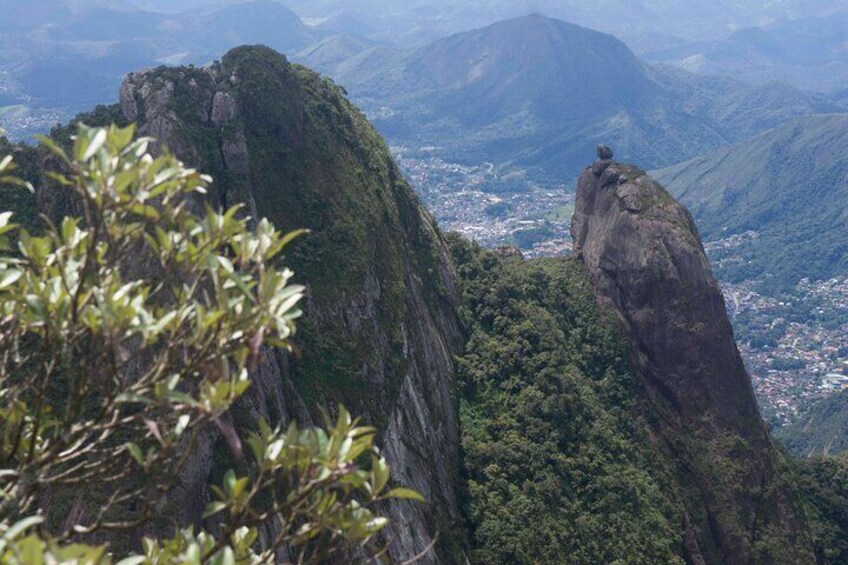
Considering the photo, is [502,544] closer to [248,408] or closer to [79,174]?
[248,408]

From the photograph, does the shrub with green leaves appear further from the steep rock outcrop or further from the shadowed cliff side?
the steep rock outcrop

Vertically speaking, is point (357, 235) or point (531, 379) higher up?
point (357, 235)

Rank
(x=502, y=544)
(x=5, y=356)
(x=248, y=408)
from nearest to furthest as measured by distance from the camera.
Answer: (x=5, y=356)
(x=248, y=408)
(x=502, y=544)

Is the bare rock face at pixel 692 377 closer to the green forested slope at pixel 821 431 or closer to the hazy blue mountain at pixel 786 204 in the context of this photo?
the green forested slope at pixel 821 431

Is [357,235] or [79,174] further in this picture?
[357,235]

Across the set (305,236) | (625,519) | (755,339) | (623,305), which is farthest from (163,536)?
(755,339)

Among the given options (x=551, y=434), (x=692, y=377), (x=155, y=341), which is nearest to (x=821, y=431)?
(x=692, y=377)

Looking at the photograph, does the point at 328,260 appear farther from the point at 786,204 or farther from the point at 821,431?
the point at 786,204
